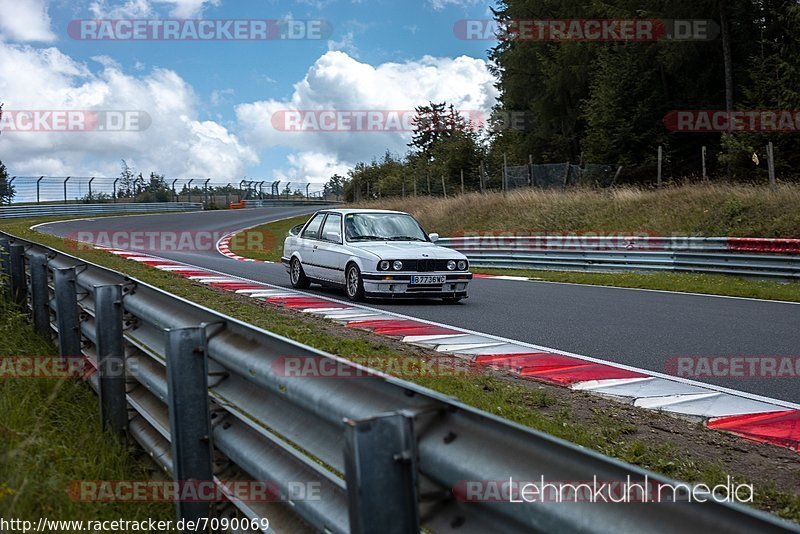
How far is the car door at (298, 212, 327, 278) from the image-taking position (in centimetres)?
1362

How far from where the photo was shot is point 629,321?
392 inches

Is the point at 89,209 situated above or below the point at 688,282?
above

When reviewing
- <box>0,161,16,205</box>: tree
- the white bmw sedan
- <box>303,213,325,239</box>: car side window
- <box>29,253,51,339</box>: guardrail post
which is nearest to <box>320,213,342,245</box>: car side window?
the white bmw sedan

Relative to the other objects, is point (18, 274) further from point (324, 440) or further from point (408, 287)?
point (324, 440)

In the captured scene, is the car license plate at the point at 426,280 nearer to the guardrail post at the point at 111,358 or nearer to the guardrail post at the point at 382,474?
the guardrail post at the point at 111,358

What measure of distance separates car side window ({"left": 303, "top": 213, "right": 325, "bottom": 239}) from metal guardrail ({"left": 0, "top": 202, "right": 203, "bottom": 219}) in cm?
3768

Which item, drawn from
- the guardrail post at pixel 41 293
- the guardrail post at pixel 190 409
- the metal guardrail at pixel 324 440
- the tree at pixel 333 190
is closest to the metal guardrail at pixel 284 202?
the tree at pixel 333 190

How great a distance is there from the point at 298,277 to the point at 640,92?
2669 centimetres

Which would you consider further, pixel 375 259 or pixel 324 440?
pixel 375 259

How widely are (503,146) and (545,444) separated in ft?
159

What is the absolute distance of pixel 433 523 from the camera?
1.91 m

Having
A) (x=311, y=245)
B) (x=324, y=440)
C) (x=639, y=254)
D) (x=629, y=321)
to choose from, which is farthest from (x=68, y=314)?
(x=639, y=254)

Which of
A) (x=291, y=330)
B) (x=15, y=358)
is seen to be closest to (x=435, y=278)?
(x=291, y=330)

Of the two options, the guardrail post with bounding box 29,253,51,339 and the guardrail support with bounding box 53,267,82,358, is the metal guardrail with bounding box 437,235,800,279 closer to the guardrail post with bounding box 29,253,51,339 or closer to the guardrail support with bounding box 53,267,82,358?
the guardrail post with bounding box 29,253,51,339
